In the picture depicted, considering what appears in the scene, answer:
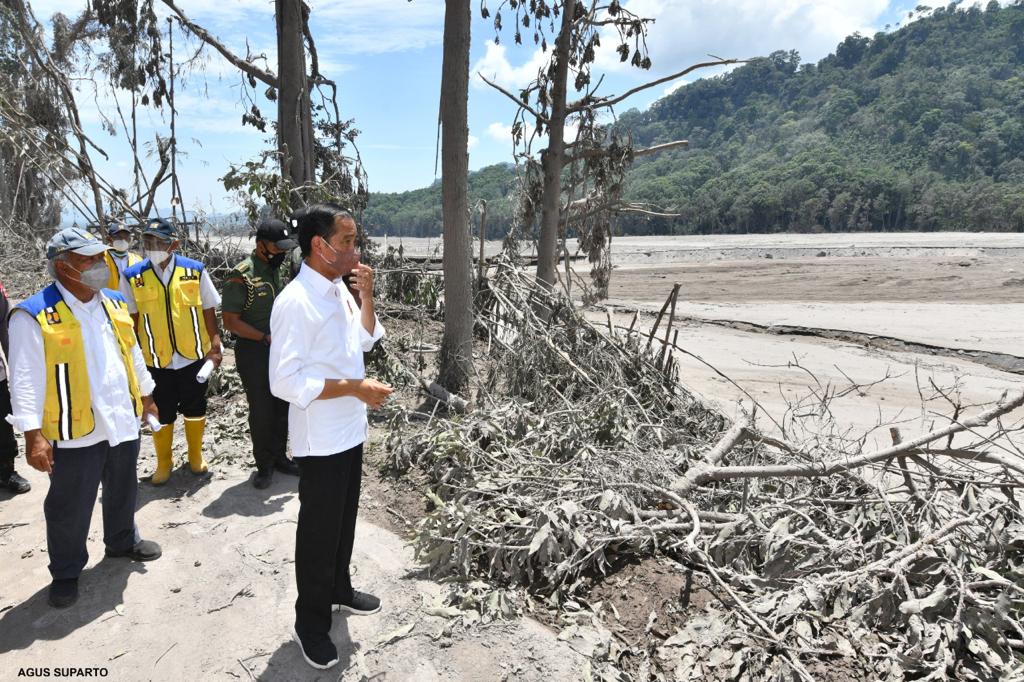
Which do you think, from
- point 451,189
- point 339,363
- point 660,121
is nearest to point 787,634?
point 339,363

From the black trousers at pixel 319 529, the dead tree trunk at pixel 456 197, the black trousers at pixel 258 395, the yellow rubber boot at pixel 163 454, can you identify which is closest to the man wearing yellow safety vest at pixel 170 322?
the yellow rubber boot at pixel 163 454

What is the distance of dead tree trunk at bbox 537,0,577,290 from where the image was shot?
8.52 m

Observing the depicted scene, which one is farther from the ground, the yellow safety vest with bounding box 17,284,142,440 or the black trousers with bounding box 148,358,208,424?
the yellow safety vest with bounding box 17,284,142,440

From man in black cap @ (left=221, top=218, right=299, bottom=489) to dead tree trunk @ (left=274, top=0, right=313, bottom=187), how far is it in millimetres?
3876

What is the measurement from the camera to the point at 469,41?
6.25 metres

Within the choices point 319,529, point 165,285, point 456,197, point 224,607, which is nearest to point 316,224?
point 319,529

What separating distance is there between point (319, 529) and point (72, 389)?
55.4 inches

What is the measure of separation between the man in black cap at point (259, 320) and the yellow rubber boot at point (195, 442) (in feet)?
1.45

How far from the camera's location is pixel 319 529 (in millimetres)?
2770

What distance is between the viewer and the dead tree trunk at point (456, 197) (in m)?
6.22

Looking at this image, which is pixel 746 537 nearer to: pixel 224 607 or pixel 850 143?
pixel 224 607

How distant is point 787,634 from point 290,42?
27.1 ft

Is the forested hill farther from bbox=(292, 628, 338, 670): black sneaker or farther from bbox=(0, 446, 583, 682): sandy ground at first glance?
bbox=(292, 628, 338, 670): black sneaker

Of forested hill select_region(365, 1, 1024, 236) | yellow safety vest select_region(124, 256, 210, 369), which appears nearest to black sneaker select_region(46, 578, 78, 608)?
yellow safety vest select_region(124, 256, 210, 369)
